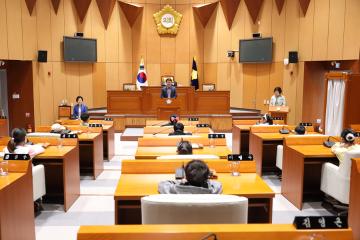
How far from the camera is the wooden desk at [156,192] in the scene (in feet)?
10.3

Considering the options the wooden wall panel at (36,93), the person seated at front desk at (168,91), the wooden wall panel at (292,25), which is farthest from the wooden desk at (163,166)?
the wooden wall panel at (292,25)

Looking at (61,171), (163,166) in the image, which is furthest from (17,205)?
(61,171)

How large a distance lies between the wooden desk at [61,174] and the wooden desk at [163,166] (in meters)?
1.46

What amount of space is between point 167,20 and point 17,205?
1182cm

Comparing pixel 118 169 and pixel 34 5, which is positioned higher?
pixel 34 5

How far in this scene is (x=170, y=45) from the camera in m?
14.6

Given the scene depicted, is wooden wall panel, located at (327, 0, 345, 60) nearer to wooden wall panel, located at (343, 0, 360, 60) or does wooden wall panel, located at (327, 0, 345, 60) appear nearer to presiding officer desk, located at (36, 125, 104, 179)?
wooden wall panel, located at (343, 0, 360, 60)

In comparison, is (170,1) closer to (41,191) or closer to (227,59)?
(227,59)

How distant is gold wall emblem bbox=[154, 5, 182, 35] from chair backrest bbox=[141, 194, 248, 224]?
12.6 meters

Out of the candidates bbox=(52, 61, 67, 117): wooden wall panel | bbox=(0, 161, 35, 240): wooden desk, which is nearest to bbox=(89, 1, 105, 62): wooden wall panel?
bbox=(52, 61, 67, 117): wooden wall panel

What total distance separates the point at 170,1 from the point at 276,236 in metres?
13.3

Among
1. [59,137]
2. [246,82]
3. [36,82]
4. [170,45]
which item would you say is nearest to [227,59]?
[246,82]

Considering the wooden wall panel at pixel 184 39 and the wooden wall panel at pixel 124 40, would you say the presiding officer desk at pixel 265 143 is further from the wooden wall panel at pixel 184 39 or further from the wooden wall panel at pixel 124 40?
the wooden wall panel at pixel 124 40

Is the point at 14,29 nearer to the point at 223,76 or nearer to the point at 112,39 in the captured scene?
the point at 112,39
